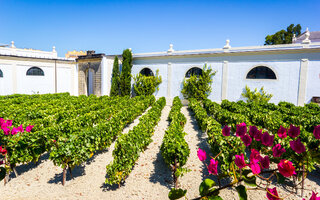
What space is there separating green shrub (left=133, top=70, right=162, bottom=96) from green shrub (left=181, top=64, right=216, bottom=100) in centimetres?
398

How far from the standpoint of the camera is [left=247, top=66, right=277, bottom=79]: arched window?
57.2 feet

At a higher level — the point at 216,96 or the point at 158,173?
the point at 216,96

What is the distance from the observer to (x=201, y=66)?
20.1m

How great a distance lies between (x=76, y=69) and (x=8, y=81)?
307 inches

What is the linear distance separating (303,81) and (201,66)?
30.0 ft

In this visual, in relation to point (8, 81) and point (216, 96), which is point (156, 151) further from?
point (8, 81)

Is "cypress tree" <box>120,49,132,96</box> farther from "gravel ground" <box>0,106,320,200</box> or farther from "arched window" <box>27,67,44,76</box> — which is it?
"gravel ground" <box>0,106,320,200</box>

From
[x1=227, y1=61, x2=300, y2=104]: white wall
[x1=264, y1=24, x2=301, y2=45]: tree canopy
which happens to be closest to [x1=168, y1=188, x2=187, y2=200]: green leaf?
[x1=227, y1=61, x2=300, y2=104]: white wall

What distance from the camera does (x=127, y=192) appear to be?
5.51 metres

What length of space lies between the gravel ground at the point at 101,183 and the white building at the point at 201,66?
1233cm

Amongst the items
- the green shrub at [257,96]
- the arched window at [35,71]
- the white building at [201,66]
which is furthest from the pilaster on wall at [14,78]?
the green shrub at [257,96]

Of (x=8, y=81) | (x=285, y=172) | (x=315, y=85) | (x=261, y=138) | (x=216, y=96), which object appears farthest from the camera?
(x=8, y=81)

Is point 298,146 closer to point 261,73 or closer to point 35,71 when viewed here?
point 261,73

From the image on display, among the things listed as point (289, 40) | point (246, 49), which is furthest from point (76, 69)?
point (289, 40)
